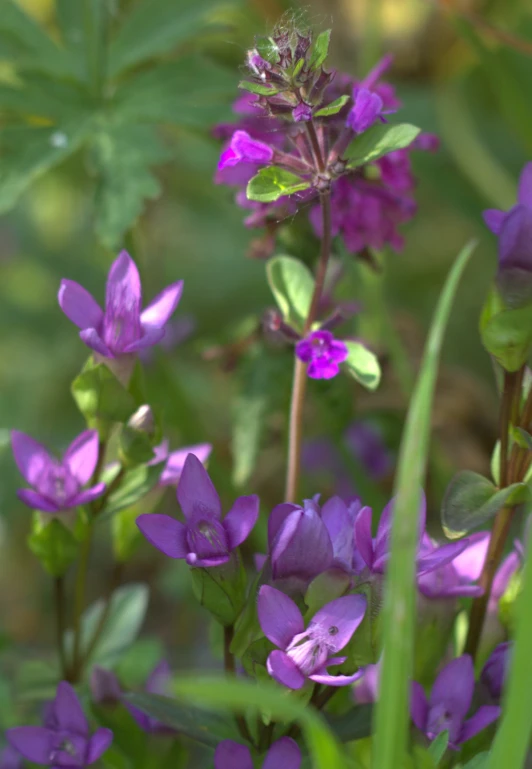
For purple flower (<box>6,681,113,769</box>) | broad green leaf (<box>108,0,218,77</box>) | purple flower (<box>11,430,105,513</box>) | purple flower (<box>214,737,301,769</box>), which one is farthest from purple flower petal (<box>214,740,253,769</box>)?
broad green leaf (<box>108,0,218,77</box>)

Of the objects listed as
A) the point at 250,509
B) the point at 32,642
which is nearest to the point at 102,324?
the point at 250,509

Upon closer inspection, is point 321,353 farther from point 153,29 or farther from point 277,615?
point 153,29

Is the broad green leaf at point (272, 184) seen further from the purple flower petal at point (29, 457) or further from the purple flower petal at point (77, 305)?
the purple flower petal at point (29, 457)

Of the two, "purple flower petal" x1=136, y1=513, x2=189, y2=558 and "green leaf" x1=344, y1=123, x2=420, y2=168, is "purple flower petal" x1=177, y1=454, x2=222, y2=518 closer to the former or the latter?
"purple flower petal" x1=136, y1=513, x2=189, y2=558

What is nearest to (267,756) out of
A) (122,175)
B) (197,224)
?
(122,175)

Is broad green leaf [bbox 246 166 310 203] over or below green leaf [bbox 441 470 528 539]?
over

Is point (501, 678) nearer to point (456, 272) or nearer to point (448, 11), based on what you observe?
point (456, 272)
